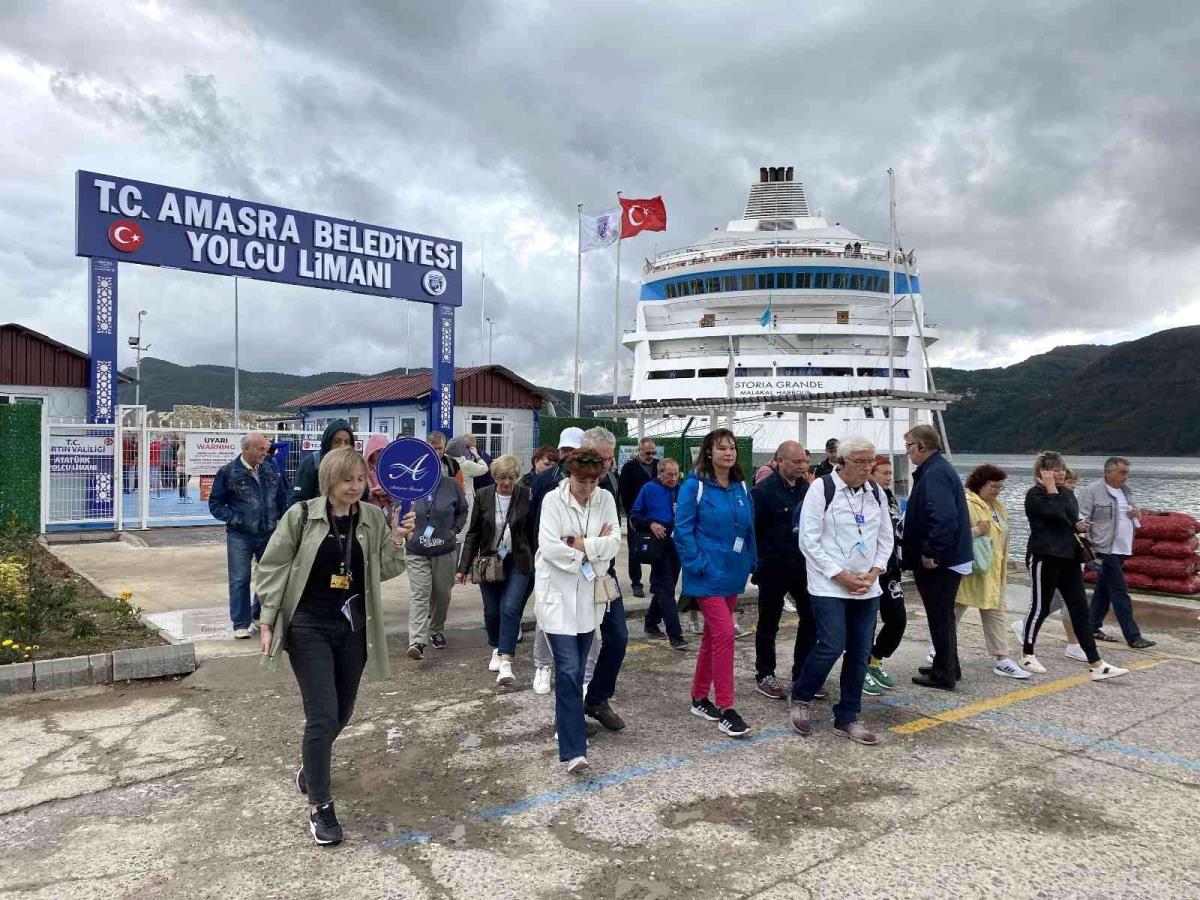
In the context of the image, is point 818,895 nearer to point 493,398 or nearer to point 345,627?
point 345,627

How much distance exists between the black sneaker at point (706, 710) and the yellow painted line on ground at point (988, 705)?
3.25 feet

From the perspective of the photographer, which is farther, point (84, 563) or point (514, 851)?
point (84, 563)

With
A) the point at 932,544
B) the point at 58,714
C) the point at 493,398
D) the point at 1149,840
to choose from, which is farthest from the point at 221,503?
the point at 493,398

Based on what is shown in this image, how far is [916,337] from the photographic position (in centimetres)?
3284

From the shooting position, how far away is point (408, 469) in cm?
595

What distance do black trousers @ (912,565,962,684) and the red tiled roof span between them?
67.1 feet

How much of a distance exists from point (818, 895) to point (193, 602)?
6999 mm

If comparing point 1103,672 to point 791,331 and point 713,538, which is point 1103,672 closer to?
point 713,538

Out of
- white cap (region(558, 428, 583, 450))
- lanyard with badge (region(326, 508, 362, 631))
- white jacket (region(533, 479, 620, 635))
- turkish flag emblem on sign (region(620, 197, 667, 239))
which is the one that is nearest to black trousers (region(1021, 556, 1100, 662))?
white cap (region(558, 428, 583, 450))

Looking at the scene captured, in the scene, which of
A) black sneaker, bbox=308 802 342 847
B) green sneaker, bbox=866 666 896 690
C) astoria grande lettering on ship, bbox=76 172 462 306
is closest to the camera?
black sneaker, bbox=308 802 342 847

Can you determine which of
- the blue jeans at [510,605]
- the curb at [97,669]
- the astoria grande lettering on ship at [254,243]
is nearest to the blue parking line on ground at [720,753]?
the blue jeans at [510,605]

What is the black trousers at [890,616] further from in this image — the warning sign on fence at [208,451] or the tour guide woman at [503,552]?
the warning sign on fence at [208,451]

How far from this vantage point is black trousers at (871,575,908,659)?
534 cm

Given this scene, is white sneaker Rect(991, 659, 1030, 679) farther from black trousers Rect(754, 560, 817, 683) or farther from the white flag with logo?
the white flag with logo
